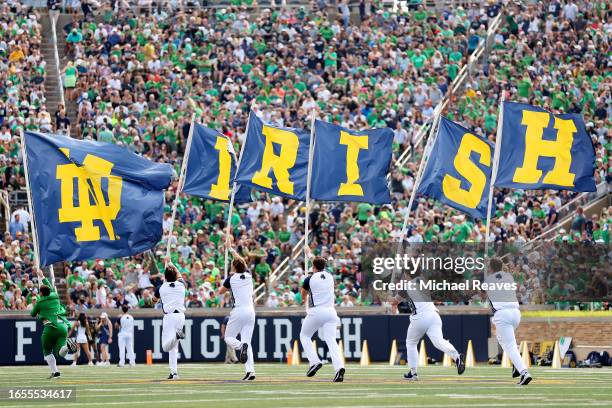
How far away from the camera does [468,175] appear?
30.7 metres

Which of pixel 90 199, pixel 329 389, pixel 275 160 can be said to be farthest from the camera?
pixel 275 160

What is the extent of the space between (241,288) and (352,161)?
7.95 meters

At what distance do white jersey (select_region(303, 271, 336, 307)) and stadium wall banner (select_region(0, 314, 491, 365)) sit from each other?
12.5 meters

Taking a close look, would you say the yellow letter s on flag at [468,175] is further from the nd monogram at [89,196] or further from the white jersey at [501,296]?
the white jersey at [501,296]

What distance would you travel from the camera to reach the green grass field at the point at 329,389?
18.1 m

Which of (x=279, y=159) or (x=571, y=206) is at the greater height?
(x=279, y=159)

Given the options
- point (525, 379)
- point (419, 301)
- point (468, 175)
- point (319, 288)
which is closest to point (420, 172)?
point (468, 175)

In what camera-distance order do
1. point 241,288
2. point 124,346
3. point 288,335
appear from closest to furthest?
point 241,288 < point 124,346 < point 288,335

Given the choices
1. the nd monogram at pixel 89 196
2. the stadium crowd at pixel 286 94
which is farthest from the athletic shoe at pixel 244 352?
the stadium crowd at pixel 286 94

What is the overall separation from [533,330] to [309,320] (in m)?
12.4

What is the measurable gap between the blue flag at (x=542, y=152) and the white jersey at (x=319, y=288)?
7.11m

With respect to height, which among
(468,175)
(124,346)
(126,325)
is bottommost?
(124,346)

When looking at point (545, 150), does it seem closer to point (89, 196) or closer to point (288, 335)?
point (288, 335)

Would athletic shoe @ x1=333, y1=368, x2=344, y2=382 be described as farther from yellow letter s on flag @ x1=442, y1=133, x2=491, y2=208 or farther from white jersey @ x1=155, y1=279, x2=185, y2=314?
yellow letter s on flag @ x1=442, y1=133, x2=491, y2=208
